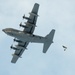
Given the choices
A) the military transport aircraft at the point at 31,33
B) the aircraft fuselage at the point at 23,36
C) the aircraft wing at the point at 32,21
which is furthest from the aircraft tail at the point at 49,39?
the aircraft wing at the point at 32,21

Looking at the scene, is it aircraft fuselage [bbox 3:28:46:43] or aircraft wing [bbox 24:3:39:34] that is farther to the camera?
aircraft wing [bbox 24:3:39:34]

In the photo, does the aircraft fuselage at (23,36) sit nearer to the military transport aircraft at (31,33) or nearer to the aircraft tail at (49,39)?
the military transport aircraft at (31,33)

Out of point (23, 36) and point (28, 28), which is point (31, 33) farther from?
point (23, 36)

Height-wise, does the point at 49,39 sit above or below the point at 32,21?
below

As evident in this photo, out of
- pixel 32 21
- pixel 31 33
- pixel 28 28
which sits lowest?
pixel 31 33

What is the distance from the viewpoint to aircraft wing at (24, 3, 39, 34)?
417 ft

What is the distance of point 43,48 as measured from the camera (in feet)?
428

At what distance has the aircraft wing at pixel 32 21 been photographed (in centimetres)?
12716

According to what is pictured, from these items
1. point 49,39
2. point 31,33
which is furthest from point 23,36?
point 49,39

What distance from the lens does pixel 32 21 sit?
130m

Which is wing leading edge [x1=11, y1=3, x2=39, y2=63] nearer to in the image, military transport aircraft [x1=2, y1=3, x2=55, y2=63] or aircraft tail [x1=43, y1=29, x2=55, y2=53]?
military transport aircraft [x1=2, y1=3, x2=55, y2=63]

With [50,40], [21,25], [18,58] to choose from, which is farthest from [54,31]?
[18,58]

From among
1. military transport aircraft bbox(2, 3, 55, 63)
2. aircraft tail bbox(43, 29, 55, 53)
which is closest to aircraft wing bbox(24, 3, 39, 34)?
military transport aircraft bbox(2, 3, 55, 63)

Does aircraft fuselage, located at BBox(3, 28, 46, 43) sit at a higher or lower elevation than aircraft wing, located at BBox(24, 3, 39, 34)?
lower
